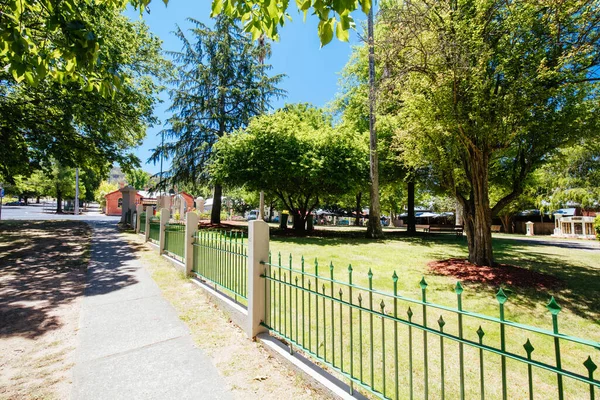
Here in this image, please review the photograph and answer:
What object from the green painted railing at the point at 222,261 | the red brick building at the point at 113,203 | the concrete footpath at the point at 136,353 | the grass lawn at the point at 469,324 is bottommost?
the grass lawn at the point at 469,324

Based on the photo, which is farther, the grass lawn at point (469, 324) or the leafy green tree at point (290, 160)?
the leafy green tree at point (290, 160)

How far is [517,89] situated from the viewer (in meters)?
7.44

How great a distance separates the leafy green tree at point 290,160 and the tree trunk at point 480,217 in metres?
8.56

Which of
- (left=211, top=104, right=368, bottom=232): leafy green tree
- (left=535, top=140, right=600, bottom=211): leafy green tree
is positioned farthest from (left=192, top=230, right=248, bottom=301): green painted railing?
(left=535, top=140, right=600, bottom=211): leafy green tree

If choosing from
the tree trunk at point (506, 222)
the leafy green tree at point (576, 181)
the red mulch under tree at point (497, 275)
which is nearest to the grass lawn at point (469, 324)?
the red mulch under tree at point (497, 275)

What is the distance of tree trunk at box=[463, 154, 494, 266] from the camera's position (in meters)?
9.04

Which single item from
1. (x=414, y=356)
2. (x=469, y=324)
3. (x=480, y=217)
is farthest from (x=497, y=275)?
(x=414, y=356)

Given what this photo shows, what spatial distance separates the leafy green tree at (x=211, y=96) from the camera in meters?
23.0

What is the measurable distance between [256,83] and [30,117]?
14380 mm

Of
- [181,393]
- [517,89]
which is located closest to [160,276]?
[181,393]

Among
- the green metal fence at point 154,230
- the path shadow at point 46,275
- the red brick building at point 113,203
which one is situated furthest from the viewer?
the red brick building at point 113,203

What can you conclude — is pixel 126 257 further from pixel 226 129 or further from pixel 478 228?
pixel 226 129

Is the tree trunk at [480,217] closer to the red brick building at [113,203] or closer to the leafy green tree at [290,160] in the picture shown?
the leafy green tree at [290,160]

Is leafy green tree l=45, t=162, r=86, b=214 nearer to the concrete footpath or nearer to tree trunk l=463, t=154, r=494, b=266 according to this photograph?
the concrete footpath
